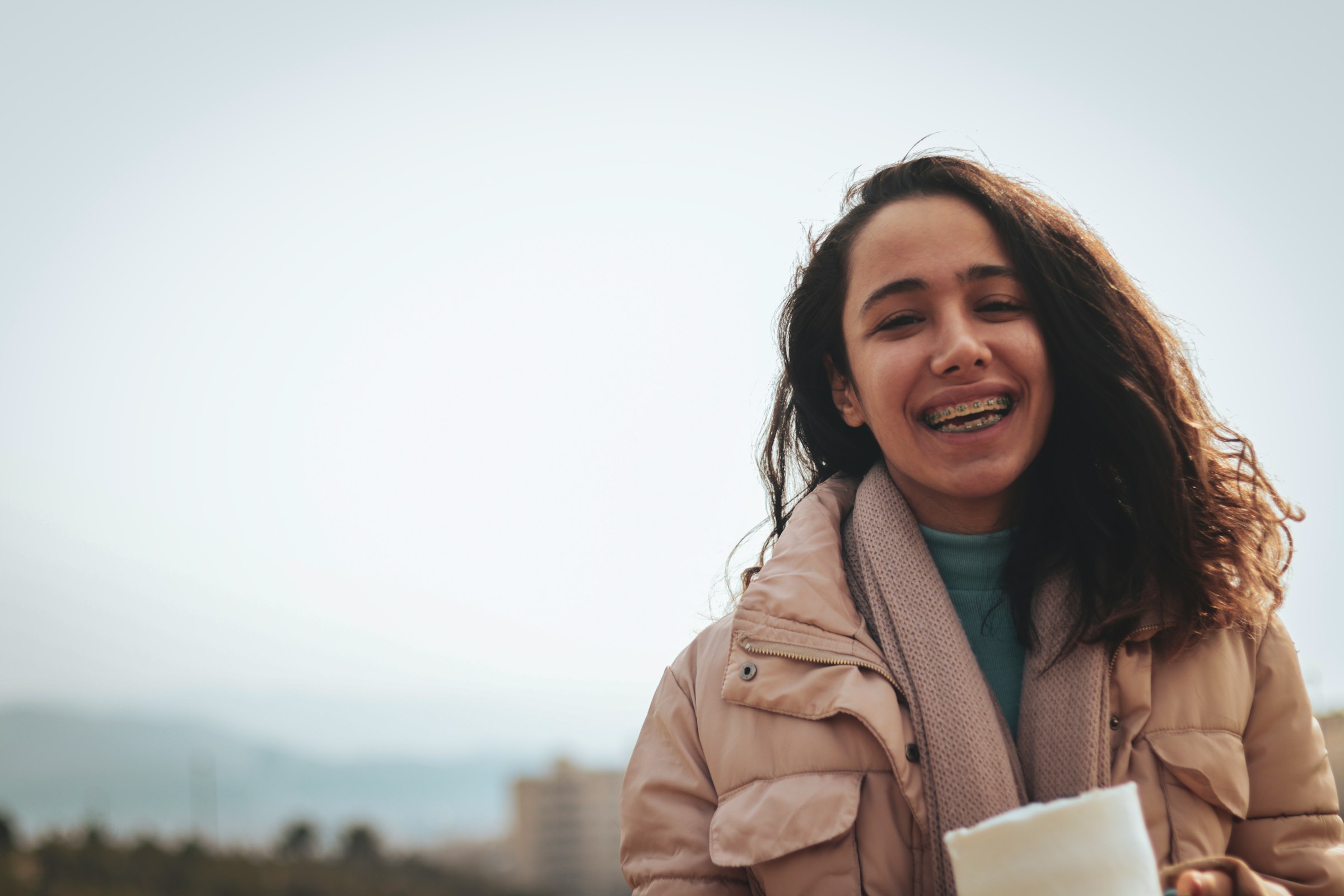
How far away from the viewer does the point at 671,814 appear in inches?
77.4

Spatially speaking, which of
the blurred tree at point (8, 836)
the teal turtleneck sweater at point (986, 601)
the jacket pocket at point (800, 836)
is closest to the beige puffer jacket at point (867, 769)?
the jacket pocket at point (800, 836)

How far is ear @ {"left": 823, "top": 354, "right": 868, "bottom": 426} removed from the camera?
2.31 m

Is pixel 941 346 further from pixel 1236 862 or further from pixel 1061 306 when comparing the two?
pixel 1236 862

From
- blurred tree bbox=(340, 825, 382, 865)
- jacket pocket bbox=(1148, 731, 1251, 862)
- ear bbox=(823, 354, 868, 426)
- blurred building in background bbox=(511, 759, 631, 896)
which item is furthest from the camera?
blurred building in background bbox=(511, 759, 631, 896)

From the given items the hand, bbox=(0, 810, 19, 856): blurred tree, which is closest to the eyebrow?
the hand

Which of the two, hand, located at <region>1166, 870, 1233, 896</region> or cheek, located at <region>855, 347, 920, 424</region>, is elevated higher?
cheek, located at <region>855, 347, 920, 424</region>

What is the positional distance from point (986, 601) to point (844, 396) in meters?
0.55

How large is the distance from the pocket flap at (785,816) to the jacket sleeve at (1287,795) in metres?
0.64

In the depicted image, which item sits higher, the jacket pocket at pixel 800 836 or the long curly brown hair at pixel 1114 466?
the long curly brown hair at pixel 1114 466

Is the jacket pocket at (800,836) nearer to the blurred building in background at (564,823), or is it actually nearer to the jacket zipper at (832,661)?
the jacket zipper at (832,661)

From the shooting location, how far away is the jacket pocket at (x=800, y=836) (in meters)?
1.74

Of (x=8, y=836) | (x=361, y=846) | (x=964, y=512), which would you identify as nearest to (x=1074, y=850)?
(x=964, y=512)

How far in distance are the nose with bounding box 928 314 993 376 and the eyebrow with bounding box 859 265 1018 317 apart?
78 millimetres

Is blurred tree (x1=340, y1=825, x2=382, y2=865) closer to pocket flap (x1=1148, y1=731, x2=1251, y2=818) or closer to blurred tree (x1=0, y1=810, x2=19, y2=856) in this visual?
blurred tree (x1=0, y1=810, x2=19, y2=856)
